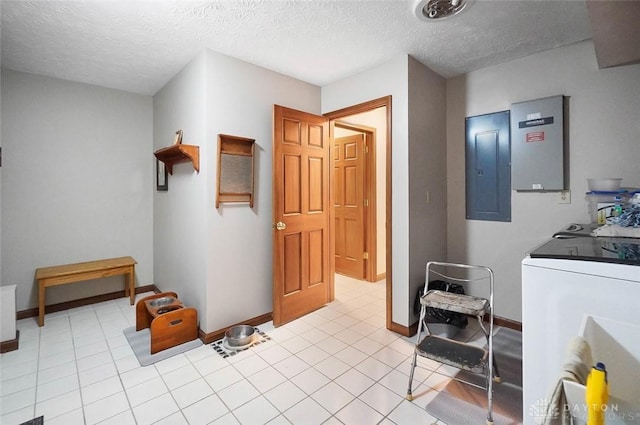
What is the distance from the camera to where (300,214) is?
3070 mm

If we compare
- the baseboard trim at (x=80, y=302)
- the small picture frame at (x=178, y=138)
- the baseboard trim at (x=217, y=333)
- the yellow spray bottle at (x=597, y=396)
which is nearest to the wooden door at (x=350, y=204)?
the baseboard trim at (x=217, y=333)

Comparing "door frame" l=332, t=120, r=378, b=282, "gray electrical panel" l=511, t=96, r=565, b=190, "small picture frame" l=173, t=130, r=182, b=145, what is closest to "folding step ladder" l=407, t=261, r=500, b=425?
"gray electrical panel" l=511, t=96, r=565, b=190

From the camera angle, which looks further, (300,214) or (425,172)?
(300,214)

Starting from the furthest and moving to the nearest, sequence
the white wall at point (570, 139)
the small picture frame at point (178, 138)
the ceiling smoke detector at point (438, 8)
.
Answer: the small picture frame at point (178, 138) < the white wall at point (570, 139) < the ceiling smoke detector at point (438, 8)

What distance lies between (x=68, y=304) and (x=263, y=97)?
128 inches

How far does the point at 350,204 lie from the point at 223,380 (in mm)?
2979

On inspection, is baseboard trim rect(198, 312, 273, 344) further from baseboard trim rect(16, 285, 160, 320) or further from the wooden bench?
baseboard trim rect(16, 285, 160, 320)

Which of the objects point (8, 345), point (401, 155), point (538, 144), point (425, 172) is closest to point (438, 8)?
point (401, 155)

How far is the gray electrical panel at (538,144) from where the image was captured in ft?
8.23

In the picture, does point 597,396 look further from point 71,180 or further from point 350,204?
point 71,180

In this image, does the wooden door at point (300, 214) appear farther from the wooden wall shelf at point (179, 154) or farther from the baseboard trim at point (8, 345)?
the baseboard trim at point (8, 345)

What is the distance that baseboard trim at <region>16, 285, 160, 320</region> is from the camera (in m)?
3.11

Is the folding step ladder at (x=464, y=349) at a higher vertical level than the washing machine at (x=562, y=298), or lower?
lower

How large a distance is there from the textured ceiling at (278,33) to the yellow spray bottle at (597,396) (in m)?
2.17
